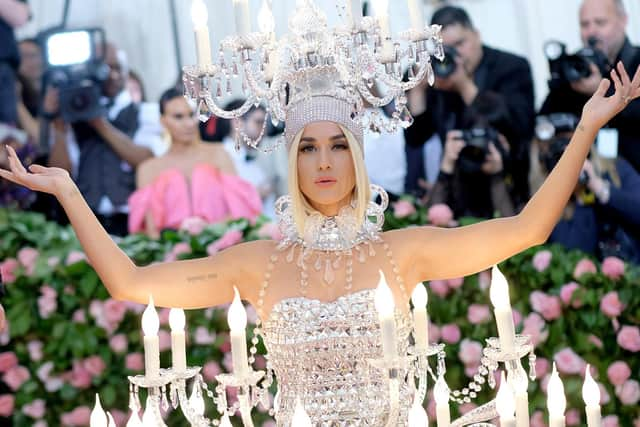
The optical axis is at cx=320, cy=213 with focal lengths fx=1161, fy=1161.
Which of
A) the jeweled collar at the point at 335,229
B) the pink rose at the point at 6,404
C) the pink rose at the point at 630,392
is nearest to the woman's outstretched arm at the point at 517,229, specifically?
the jeweled collar at the point at 335,229

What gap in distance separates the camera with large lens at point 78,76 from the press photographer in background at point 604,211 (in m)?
3.04

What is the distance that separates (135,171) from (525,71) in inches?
99.3

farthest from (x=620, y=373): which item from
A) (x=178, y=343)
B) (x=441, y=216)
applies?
(x=178, y=343)

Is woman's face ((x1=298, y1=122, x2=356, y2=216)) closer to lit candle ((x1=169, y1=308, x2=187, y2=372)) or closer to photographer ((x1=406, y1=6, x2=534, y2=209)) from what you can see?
lit candle ((x1=169, y1=308, x2=187, y2=372))

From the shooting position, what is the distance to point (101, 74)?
7535mm

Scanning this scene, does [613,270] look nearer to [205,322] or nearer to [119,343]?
[205,322]

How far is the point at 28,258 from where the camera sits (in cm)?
600

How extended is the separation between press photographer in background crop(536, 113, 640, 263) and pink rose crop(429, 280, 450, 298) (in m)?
1.26

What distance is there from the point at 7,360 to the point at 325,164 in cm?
302

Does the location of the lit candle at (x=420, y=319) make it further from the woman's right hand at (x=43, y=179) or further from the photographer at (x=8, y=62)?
the photographer at (x=8, y=62)

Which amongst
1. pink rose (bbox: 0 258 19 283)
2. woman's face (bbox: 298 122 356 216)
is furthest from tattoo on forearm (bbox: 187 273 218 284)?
pink rose (bbox: 0 258 19 283)

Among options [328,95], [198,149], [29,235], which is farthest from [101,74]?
[328,95]

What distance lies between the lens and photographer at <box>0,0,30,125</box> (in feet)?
24.8

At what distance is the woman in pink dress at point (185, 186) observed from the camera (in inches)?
273
